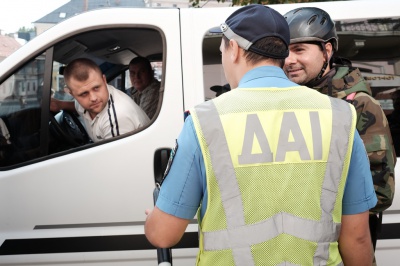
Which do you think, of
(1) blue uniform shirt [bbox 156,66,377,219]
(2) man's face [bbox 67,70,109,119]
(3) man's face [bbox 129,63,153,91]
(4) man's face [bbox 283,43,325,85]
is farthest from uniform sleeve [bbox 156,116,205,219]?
(3) man's face [bbox 129,63,153,91]

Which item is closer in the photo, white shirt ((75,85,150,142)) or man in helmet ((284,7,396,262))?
man in helmet ((284,7,396,262))

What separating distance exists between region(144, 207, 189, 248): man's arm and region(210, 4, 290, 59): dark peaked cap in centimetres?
54

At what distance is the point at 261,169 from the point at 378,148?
2.83 feet

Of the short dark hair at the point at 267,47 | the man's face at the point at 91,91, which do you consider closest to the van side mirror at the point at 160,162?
the short dark hair at the point at 267,47

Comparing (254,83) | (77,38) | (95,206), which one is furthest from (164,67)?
(254,83)

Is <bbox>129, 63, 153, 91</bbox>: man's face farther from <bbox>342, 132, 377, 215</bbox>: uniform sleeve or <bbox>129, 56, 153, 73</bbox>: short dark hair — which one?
<bbox>342, 132, 377, 215</bbox>: uniform sleeve

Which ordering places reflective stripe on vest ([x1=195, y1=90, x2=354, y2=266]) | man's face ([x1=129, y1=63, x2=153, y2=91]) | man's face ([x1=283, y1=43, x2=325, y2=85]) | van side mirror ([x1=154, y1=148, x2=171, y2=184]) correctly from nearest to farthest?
1. reflective stripe on vest ([x1=195, y1=90, x2=354, y2=266])
2. van side mirror ([x1=154, y1=148, x2=171, y2=184])
3. man's face ([x1=283, y1=43, x2=325, y2=85])
4. man's face ([x1=129, y1=63, x2=153, y2=91])

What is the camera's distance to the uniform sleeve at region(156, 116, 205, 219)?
1.74 meters

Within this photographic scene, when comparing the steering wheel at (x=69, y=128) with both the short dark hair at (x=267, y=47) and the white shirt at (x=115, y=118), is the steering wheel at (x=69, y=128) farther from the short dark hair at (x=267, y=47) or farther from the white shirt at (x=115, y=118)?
the short dark hair at (x=267, y=47)

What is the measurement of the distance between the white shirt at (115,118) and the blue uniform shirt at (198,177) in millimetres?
1535

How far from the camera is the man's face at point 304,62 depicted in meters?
2.69

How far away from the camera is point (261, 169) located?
1727mm

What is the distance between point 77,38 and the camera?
3.39 metres

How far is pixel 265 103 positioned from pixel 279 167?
0.19 meters
